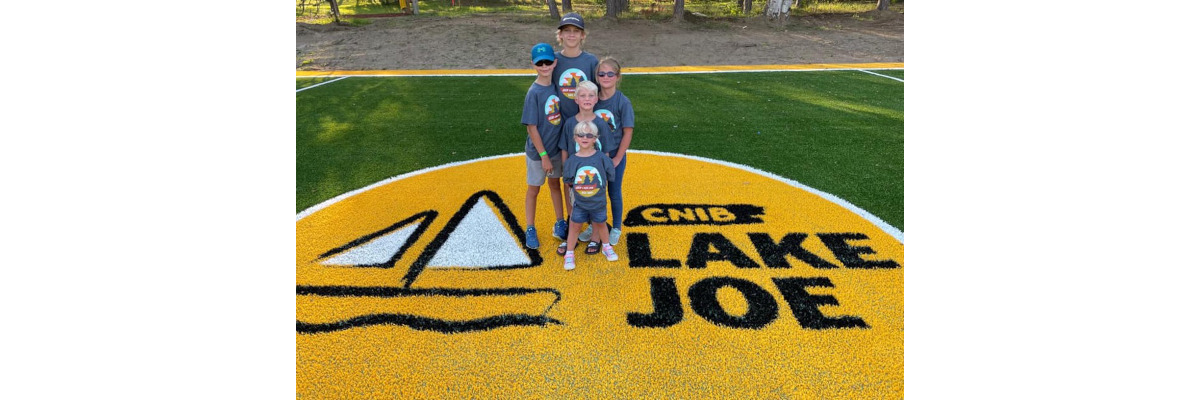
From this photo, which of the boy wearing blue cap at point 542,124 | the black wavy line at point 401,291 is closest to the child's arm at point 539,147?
the boy wearing blue cap at point 542,124

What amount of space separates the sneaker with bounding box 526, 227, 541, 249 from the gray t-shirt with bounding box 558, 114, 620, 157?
717 millimetres

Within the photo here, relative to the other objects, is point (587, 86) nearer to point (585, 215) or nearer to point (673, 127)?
point (585, 215)

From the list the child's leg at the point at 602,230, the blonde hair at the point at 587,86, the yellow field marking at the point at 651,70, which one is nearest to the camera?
the blonde hair at the point at 587,86

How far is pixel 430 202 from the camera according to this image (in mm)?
4461

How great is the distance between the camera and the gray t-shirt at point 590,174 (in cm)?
312

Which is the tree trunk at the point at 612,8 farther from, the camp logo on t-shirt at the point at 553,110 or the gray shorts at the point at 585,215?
the gray shorts at the point at 585,215

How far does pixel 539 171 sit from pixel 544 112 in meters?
0.48

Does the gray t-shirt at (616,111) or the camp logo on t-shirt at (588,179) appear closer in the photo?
the camp logo on t-shirt at (588,179)

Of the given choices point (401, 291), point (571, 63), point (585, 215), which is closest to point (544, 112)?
point (571, 63)

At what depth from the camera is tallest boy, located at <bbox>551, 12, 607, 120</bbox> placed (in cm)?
314

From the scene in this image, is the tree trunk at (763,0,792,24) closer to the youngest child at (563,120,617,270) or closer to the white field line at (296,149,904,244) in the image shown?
the white field line at (296,149,904,244)

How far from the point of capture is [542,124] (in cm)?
329

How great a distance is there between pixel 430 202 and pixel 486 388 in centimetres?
235

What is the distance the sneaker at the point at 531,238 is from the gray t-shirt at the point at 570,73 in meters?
0.98
